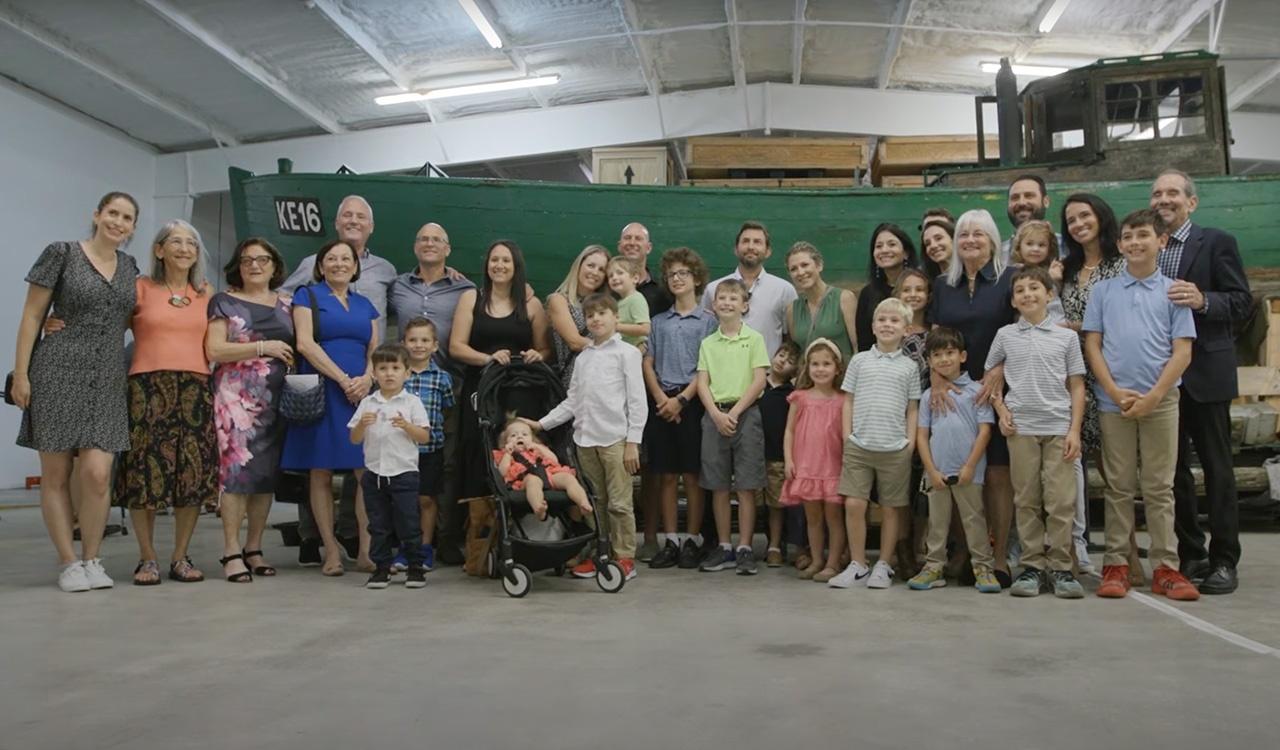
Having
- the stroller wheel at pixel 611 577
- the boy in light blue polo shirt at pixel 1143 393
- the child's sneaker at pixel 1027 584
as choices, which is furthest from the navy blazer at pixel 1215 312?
the stroller wheel at pixel 611 577

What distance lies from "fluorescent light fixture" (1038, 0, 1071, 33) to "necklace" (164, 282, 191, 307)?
8.74m

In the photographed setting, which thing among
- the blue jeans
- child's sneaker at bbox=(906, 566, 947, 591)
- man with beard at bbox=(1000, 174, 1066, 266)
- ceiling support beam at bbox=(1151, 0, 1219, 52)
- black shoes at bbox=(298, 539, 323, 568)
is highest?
ceiling support beam at bbox=(1151, 0, 1219, 52)

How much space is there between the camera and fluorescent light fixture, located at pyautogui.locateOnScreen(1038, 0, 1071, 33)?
378 inches

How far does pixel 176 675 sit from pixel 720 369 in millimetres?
2492

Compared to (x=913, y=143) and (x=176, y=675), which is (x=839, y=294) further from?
(x=913, y=143)

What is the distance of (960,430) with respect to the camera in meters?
3.76

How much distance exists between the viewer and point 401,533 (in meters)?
3.86

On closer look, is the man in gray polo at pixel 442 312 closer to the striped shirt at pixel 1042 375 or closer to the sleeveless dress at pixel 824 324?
the sleeveless dress at pixel 824 324

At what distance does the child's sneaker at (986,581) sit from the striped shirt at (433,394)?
2.24 m

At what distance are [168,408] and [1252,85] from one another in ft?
39.4

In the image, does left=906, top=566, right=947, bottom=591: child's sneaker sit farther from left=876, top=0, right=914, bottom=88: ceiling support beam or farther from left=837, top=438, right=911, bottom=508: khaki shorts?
left=876, top=0, right=914, bottom=88: ceiling support beam

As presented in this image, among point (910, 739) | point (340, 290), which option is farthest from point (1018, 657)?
point (340, 290)

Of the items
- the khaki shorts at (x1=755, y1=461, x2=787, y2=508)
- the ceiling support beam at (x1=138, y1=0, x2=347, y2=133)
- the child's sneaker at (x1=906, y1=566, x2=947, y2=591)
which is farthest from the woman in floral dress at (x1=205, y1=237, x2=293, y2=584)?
the ceiling support beam at (x1=138, y1=0, x2=347, y2=133)

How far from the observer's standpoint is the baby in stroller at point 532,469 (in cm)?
388
